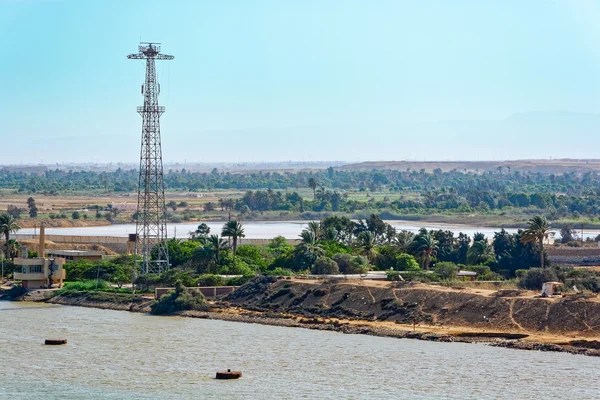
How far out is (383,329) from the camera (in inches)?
2242

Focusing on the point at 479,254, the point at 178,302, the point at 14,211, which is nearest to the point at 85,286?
the point at 178,302

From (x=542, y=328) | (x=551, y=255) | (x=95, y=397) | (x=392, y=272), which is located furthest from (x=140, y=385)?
(x=551, y=255)

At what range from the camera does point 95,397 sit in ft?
138

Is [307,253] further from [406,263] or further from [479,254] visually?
[479,254]

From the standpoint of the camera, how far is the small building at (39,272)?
74.8m

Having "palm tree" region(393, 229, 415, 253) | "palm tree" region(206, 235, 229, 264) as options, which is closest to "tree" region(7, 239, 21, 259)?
"palm tree" region(206, 235, 229, 264)

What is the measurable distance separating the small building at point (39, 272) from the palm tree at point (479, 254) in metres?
28.3

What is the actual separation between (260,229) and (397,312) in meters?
83.5

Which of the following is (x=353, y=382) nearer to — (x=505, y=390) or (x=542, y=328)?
(x=505, y=390)

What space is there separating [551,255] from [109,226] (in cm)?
7174

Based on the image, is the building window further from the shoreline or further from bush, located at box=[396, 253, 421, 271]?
bush, located at box=[396, 253, 421, 271]

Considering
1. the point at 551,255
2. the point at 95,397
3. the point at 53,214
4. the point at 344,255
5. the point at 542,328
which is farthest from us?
the point at 53,214

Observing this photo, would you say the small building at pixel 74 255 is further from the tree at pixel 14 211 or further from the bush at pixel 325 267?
the tree at pixel 14 211

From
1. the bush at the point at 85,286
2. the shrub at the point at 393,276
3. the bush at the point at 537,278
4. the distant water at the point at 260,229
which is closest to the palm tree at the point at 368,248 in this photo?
the shrub at the point at 393,276
